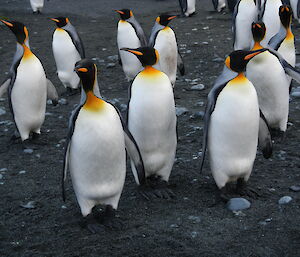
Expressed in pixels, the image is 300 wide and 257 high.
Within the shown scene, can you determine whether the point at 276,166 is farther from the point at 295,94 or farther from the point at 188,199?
the point at 295,94

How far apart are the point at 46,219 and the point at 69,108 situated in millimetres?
2565

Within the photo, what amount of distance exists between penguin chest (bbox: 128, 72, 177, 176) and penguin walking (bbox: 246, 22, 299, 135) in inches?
40.6

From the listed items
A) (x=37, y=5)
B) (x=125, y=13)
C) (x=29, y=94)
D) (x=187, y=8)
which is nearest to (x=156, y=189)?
(x=29, y=94)

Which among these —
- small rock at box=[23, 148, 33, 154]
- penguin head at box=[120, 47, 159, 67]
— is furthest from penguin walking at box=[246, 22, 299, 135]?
small rock at box=[23, 148, 33, 154]

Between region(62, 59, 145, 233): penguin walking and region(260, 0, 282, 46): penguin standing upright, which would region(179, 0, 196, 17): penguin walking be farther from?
region(62, 59, 145, 233): penguin walking

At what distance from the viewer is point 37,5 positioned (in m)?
11.3

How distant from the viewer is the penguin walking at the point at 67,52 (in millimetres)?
6363

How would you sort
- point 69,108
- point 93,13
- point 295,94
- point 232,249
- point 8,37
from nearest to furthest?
point 232,249, point 295,94, point 69,108, point 8,37, point 93,13

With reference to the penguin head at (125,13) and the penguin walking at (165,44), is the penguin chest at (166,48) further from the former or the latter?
the penguin head at (125,13)

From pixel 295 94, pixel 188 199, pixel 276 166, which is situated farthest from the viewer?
pixel 295 94

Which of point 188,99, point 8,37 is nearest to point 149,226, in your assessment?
point 188,99

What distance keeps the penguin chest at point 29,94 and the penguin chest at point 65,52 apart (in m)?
1.53

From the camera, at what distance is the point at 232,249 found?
2.93m

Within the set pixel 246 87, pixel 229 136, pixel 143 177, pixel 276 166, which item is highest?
pixel 246 87
